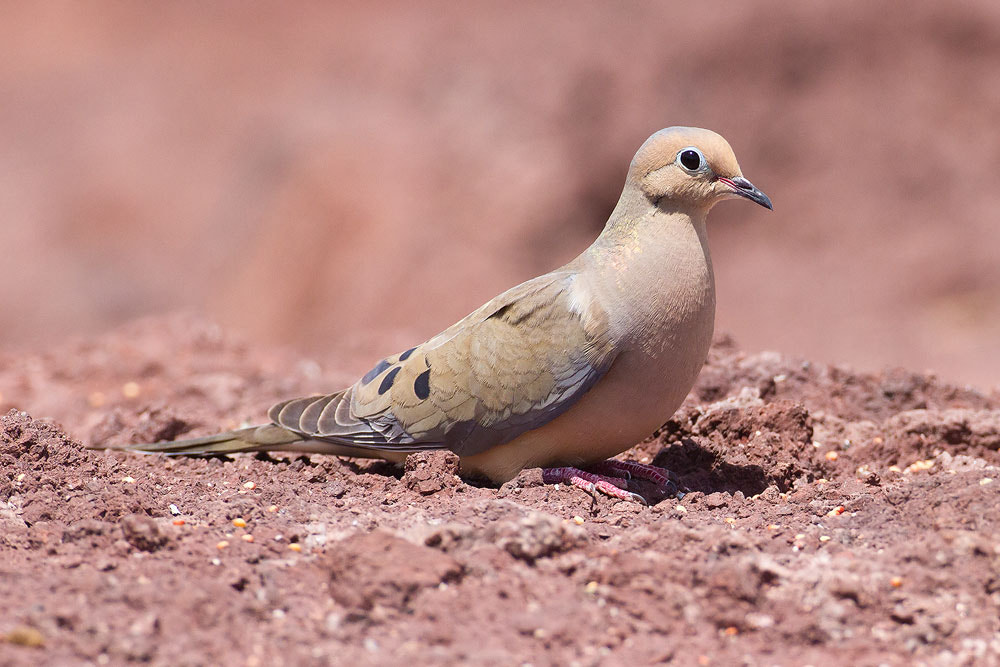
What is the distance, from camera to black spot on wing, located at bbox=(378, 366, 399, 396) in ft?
17.1

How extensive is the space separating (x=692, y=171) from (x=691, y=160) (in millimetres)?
47

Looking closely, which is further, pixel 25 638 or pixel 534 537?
pixel 534 537

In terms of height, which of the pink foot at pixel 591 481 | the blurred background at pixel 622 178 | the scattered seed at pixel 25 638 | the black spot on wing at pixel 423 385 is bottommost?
the scattered seed at pixel 25 638

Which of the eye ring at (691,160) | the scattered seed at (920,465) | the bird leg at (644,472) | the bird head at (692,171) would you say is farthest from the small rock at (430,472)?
the scattered seed at (920,465)

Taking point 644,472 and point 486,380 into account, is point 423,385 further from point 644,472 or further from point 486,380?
point 644,472

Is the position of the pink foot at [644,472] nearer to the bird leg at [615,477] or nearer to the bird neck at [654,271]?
the bird leg at [615,477]

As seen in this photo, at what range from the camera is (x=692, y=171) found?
4742 mm

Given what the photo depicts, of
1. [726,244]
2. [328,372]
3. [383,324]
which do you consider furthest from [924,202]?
[328,372]

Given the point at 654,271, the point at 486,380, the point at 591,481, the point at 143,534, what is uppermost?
the point at 654,271

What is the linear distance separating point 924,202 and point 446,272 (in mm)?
6143

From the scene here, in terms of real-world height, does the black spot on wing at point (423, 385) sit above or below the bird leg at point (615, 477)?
above

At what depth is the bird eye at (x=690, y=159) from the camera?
4.73 meters

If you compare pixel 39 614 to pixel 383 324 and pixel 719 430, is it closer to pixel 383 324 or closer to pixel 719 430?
pixel 719 430

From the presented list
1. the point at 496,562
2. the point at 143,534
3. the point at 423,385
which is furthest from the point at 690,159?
the point at 143,534
